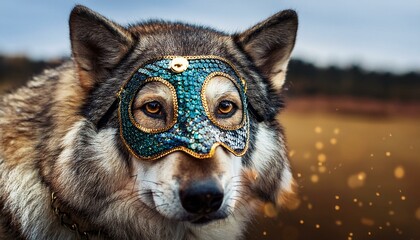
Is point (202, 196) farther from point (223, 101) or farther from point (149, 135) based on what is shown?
point (223, 101)

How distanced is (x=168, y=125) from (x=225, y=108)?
1.99 feet

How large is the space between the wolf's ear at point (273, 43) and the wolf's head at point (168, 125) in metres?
0.01

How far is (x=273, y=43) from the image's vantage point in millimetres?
6031

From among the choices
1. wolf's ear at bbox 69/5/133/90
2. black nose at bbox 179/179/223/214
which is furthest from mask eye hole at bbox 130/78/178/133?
black nose at bbox 179/179/223/214

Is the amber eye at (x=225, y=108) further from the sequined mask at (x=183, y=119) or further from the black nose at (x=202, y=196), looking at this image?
the black nose at (x=202, y=196)

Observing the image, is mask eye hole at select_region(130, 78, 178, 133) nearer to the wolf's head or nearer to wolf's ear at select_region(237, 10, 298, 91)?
the wolf's head

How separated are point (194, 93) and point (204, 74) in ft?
0.83

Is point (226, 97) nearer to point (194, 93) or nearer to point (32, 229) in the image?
point (194, 93)

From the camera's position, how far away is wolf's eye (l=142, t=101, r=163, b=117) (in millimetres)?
5102

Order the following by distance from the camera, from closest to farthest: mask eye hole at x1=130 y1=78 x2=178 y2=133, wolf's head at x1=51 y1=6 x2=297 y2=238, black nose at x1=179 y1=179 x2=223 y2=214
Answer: black nose at x1=179 y1=179 x2=223 y2=214
wolf's head at x1=51 y1=6 x2=297 y2=238
mask eye hole at x1=130 y1=78 x2=178 y2=133

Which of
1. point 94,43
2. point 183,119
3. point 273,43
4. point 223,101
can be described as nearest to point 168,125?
point 183,119

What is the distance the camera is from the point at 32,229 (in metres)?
5.65

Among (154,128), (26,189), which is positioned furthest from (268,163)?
(26,189)

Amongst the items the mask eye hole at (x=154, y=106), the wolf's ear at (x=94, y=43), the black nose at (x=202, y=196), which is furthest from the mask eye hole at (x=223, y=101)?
the wolf's ear at (x=94, y=43)
